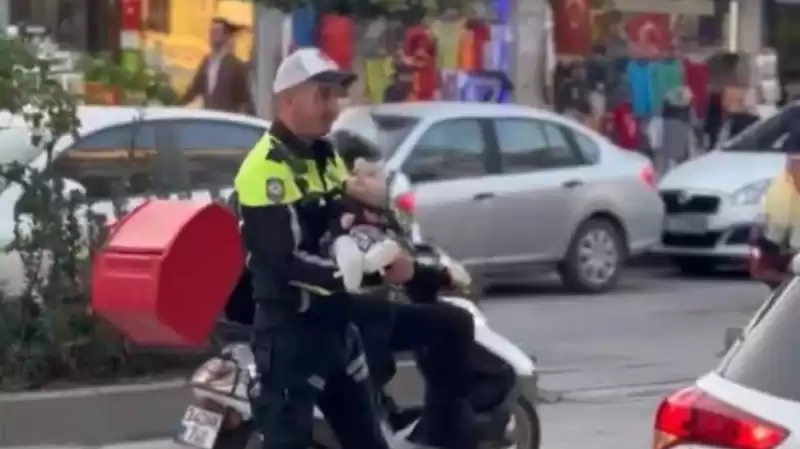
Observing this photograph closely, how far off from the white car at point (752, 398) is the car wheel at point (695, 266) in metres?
13.6

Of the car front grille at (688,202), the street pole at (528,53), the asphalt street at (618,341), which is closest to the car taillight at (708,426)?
the asphalt street at (618,341)

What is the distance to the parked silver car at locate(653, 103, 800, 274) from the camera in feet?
58.6

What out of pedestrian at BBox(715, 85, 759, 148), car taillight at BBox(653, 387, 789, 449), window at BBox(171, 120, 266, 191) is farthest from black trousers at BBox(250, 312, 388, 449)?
pedestrian at BBox(715, 85, 759, 148)

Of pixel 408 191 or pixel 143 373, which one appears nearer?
pixel 143 373

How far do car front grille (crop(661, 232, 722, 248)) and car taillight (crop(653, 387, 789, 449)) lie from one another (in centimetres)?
1320

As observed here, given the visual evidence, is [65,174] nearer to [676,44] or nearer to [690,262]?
[690,262]

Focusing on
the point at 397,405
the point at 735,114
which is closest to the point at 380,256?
the point at 397,405

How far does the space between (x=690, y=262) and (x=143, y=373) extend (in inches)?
359

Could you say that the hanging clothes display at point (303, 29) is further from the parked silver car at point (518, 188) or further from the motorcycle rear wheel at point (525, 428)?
the motorcycle rear wheel at point (525, 428)

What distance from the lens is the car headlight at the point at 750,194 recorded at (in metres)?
17.8

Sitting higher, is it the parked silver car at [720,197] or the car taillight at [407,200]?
the car taillight at [407,200]

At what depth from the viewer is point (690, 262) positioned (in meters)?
18.8

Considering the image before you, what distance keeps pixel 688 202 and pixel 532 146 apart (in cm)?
229

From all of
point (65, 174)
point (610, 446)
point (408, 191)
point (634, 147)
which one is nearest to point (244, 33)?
point (634, 147)
